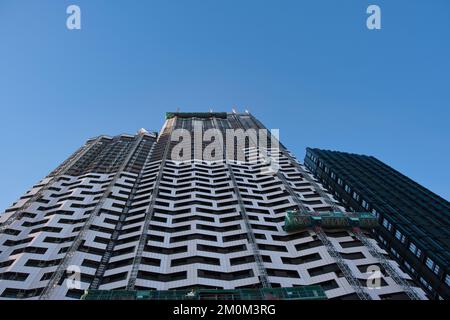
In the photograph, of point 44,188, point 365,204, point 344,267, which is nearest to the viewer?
point 344,267

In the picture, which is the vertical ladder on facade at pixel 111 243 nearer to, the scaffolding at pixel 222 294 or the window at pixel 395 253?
the scaffolding at pixel 222 294

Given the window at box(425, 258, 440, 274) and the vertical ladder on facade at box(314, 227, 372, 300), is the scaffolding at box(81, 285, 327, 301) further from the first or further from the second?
the window at box(425, 258, 440, 274)

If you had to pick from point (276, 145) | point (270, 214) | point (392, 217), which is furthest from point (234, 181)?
point (392, 217)

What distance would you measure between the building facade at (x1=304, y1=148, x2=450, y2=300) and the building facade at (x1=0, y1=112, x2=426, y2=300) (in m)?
16.8

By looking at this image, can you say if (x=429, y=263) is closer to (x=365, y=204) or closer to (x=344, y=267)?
(x=365, y=204)

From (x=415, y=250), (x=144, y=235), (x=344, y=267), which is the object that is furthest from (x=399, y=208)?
(x=144, y=235)

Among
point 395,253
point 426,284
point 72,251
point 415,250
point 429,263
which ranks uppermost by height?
point 72,251

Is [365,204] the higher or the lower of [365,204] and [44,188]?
the lower

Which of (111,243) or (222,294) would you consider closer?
(222,294)

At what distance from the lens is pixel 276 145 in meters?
93.3

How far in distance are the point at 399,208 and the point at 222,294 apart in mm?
57952

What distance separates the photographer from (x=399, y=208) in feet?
259

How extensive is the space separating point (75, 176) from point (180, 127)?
1507 inches
